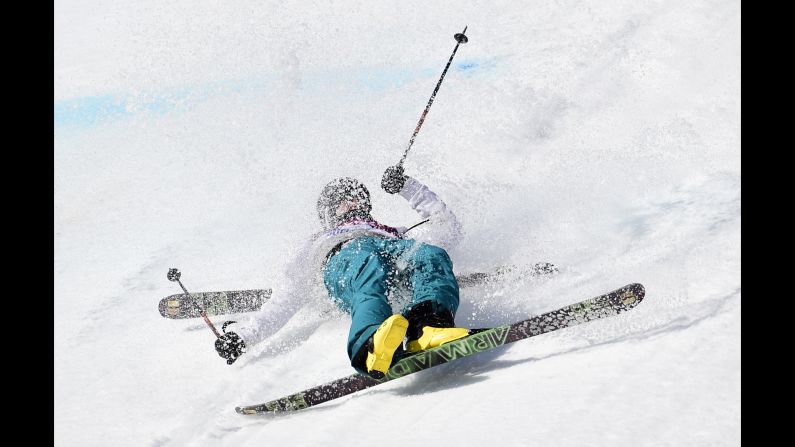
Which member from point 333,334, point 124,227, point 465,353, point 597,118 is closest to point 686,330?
point 465,353

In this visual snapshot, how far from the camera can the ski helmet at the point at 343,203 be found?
4.32m

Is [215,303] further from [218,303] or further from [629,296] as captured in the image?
[629,296]

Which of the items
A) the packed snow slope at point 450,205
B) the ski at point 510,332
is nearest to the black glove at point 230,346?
the packed snow slope at point 450,205

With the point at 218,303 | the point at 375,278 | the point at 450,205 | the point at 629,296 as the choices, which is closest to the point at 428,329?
the point at 375,278

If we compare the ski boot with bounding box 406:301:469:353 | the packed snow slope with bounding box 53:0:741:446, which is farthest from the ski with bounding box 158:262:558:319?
the ski boot with bounding box 406:301:469:353

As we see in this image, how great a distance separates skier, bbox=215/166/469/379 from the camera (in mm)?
3029

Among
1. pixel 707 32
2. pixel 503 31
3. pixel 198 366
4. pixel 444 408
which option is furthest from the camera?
pixel 503 31

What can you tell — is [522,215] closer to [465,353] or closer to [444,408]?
[465,353]

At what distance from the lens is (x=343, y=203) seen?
4.34 metres

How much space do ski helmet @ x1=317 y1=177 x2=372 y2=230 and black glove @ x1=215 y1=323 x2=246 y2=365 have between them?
3.05 feet

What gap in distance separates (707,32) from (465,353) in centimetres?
567

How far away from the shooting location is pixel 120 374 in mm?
3980

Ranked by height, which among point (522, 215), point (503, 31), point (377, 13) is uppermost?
point (377, 13)

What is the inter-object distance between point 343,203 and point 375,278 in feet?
3.16
